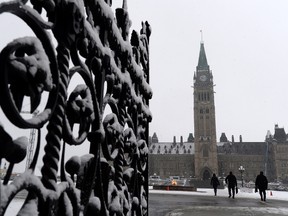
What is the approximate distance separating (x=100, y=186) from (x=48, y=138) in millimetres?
359

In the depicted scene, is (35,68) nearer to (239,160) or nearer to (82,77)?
(82,77)

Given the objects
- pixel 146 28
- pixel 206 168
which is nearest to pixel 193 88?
pixel 206 168

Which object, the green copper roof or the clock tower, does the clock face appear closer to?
the clock tower

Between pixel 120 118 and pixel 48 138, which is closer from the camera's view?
pixel 48 138

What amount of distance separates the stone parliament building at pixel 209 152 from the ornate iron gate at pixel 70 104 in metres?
76.6

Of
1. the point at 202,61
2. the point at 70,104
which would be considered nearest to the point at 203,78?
the point at 202,61

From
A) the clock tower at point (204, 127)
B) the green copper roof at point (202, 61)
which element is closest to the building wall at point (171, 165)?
the clock tower at point (204, 127)

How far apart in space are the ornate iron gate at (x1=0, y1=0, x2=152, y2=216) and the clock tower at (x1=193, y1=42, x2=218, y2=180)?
76017 millimetres

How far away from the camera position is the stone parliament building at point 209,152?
7606 cm

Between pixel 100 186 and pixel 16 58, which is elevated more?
pixel 16 58

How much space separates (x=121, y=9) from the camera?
1.49 metres

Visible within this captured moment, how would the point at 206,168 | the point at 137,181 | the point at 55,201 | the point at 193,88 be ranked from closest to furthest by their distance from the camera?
1. the point at 55,201
2. the point at 137,181
3. the point at 206,168
4. the point at 193,88

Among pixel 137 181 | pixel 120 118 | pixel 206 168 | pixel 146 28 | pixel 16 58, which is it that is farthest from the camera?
pixel 206 168

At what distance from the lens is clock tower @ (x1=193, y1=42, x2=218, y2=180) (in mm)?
75000
